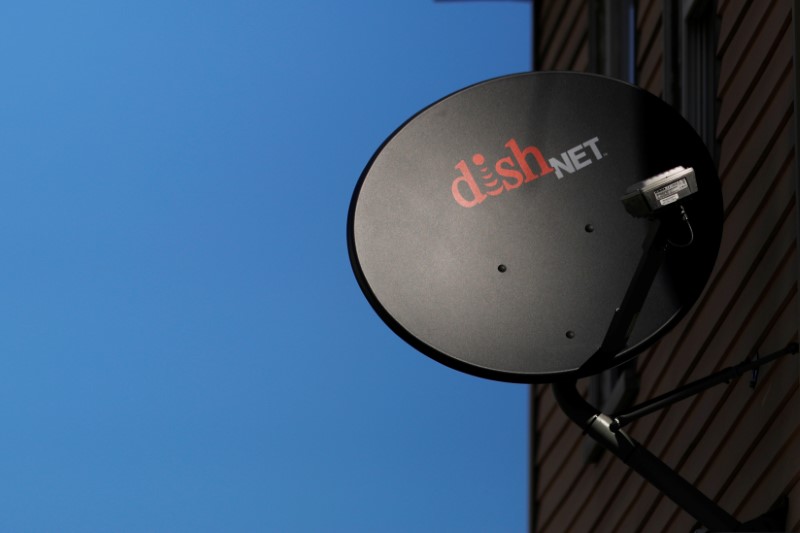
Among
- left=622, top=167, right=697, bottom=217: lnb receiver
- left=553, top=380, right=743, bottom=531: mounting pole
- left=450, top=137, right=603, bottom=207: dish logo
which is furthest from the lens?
left=450, top=137, right=603, bottom=207: dish logo

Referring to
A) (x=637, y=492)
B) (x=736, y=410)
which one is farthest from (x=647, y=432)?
(x=736, y=410)

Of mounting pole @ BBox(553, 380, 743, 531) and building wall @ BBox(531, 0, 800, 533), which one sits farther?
building wall @ BBox(531, 0, 800, 533)

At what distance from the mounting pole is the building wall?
0.24 meters

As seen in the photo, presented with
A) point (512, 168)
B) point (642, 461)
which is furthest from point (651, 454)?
point (512, 168)

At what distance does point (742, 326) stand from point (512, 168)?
3.13 ft

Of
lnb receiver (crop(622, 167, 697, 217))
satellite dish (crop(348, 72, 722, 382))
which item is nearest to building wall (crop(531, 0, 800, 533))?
satellite dish (crop(348, 72, 722, 382))

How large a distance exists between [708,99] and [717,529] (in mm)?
2075

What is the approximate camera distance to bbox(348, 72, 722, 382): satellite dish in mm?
4414

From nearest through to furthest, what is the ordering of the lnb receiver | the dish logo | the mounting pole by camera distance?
the lnb receiver < the mounting pole < the dish logo

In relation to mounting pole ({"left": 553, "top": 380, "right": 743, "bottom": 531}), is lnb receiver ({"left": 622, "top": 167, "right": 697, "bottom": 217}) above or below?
above

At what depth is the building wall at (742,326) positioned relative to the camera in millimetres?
4617

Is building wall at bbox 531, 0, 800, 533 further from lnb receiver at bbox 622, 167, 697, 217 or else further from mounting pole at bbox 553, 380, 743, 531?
lnb receiver at bbox 622, 167, 697, 217

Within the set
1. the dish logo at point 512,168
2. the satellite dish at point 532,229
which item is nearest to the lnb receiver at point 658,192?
the satellite dish at point 532,229

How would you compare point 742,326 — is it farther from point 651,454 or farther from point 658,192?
point 658,192
